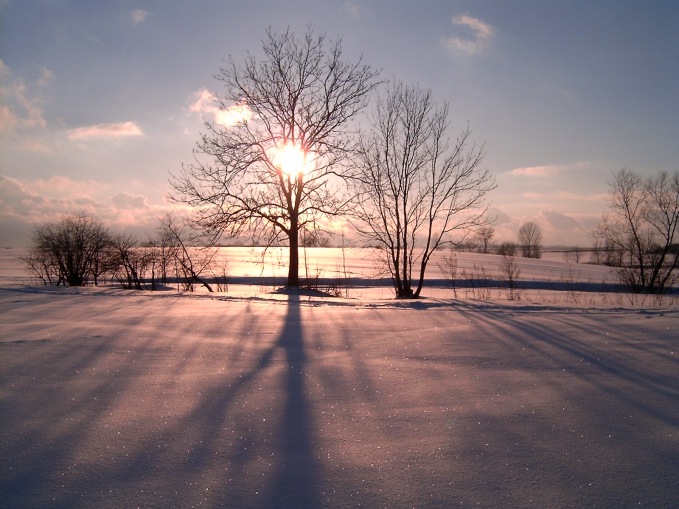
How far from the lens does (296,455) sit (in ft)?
8.48

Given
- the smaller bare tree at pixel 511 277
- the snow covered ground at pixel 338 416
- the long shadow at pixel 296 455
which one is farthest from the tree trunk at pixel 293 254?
the long shadow at pixel 296 455

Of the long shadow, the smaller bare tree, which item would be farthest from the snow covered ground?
the smaller bare tree

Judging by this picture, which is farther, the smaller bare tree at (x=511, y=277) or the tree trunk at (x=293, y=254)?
the smaller bare tree at (x=511, y=277)

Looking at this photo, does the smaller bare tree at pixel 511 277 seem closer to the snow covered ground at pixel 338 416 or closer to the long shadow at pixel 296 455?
the snow covered ground at pixel 338 416

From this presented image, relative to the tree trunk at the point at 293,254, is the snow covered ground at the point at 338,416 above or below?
below

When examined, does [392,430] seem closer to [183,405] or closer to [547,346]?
[183,405]

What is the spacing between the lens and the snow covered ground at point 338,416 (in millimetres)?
2289

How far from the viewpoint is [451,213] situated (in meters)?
13.7

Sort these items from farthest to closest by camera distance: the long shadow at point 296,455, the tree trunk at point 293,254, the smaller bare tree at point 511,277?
1. the smaller bare tree at point 511,277
2. the tree trunk at point 293,254
3. the long shadow at point 296,455

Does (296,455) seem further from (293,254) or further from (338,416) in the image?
(293,254)

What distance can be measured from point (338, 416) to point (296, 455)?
1.87ft

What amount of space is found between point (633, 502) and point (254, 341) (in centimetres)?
378

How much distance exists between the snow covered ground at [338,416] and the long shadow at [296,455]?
0.01 metres

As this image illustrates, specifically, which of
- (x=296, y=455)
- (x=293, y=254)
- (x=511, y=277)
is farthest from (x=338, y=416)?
(x=511, y=277)
